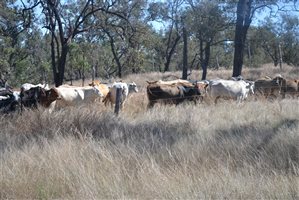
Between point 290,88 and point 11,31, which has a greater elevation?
point 11,31

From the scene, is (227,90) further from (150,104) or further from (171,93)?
(150,104)

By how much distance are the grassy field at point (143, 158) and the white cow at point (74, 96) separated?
255cm

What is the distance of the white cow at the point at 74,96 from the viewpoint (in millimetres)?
12578

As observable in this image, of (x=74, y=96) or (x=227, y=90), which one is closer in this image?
(x=74, y=96)

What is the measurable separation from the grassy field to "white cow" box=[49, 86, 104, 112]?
2545mm

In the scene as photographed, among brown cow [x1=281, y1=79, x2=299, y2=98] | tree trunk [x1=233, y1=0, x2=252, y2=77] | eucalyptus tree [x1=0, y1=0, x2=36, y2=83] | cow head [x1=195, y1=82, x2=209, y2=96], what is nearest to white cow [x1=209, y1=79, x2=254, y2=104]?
cow head [x1=195, y1=82, x2=209, y2=96]

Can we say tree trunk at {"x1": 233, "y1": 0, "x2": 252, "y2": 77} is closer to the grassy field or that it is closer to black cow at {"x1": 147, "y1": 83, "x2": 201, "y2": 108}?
black cow at {"x1": 147, "y1": 83, "x2": 201, "y2": 108}

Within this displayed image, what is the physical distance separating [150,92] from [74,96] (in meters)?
3.00

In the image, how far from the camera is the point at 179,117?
11.0 m

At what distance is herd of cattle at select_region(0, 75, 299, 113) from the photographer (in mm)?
11852

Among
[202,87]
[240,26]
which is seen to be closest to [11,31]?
[240,26]

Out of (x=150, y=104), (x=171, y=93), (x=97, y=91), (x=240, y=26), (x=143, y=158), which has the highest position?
(x=240, y=26)

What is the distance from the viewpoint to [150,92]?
15102 millimetres

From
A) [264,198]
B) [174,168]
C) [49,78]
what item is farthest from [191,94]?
[49,78]
